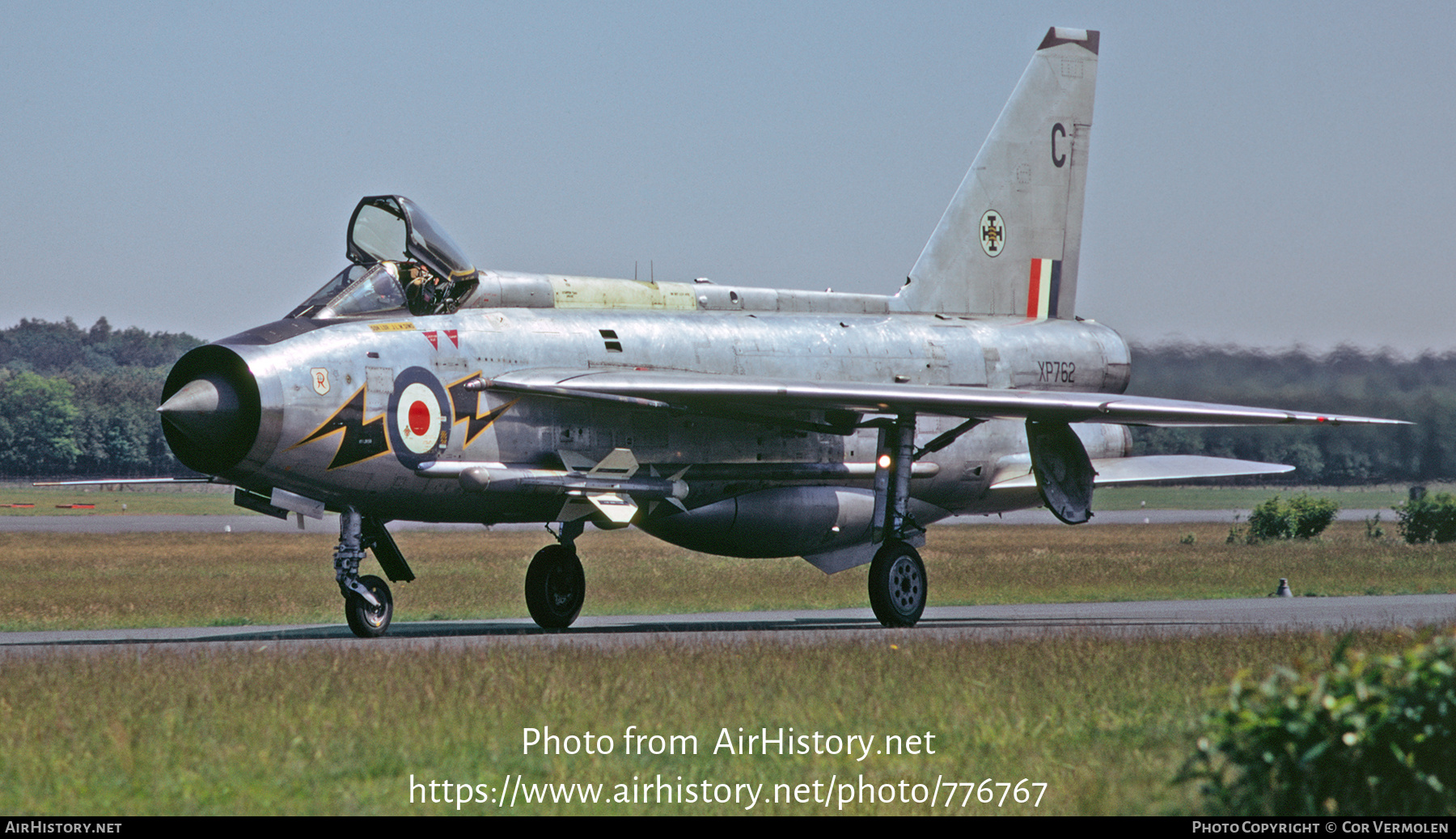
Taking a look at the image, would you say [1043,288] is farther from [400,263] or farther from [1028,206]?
[400,263]

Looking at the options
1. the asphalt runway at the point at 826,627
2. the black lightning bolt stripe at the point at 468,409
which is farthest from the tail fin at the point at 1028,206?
the black lightning bolt stripe at the point at 468,409

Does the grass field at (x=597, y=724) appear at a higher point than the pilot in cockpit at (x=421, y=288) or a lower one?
lower

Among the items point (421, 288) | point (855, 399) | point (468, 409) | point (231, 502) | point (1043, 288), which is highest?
point (1043, 288)

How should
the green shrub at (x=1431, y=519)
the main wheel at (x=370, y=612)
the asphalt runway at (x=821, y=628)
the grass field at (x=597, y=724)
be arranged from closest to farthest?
1. the grass field at (x=597, y=724)
2. the asphalt runway at (x=821, y=628)
3. the main wheel at (x=370, y=612)
4. the green shrub at (x=1431, y=519)

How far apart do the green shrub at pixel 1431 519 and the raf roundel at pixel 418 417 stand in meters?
26.4

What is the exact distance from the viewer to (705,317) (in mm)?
17219

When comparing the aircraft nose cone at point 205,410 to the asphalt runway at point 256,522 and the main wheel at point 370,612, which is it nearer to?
the main wheel at point 370,612

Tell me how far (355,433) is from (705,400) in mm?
3463

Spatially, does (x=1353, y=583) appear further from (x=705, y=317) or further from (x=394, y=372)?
(x=394, y=372)

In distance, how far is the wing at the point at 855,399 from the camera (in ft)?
48.7

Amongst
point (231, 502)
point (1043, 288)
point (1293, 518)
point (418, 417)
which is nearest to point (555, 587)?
point (418, 417)

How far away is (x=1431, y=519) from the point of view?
111 ft

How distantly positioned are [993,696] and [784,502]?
7436 millimetres
